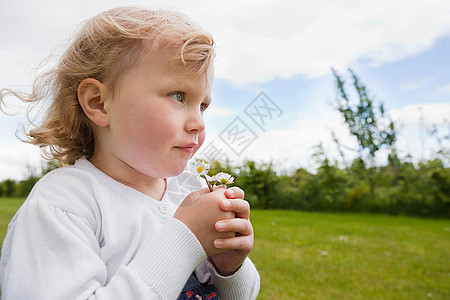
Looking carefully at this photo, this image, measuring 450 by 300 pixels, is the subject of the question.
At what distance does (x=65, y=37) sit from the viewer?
162cm

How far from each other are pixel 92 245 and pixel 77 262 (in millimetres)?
102

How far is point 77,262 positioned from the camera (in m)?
1.07

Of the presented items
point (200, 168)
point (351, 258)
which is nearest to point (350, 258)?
point (351, 258)

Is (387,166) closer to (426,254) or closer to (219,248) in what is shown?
(426,254)

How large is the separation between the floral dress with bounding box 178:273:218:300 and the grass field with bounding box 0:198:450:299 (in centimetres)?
269

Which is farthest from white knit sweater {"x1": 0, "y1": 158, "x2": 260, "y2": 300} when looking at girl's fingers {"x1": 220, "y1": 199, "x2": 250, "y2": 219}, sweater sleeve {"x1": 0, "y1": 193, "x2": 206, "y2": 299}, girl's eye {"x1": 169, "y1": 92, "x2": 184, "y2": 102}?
girl's eye {"x1": 169, "y1": 92, "x2": 184, "y2": 102}

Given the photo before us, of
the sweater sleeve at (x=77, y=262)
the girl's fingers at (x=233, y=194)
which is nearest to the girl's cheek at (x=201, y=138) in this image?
the girl's fingers at (x=233, y=194)

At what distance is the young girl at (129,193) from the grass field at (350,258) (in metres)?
2.98

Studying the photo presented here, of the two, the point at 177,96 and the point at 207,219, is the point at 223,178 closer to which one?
the point at 207,219

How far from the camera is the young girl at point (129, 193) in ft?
3.54

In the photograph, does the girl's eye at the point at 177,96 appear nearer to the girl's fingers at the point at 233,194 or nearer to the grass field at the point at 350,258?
the girl's fingers at the point at 233,194

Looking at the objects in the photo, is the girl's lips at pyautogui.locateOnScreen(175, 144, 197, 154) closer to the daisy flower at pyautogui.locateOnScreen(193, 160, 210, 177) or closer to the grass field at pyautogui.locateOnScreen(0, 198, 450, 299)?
the daisy flower at pyautogui.locateOnScreen(193, 160, 210, 177)

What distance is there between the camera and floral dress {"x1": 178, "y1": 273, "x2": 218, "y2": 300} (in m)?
1.34

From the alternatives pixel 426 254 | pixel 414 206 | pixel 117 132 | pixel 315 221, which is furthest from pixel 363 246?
pixel 117 132
